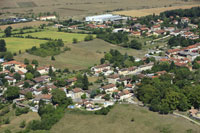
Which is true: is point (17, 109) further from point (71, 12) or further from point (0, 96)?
point (71, 12)

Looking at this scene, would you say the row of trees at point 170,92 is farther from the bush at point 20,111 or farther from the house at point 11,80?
the house at point 11,80

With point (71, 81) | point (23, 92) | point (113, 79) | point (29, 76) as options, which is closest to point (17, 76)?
point (29, 76)

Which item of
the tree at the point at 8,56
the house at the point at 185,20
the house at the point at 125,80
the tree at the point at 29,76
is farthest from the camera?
the house at the point at 185,20

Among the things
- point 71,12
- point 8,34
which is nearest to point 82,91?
point 8,34

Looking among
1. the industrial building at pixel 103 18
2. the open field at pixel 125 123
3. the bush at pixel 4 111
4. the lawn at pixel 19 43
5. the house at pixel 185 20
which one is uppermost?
the industrial building at pixel 103 18

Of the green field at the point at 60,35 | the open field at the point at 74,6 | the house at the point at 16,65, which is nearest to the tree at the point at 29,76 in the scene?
the house at the point at 16,65

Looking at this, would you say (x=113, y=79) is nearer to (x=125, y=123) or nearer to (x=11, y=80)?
(x=125, y=123)

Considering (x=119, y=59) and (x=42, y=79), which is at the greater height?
(x=119, y=59)
